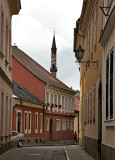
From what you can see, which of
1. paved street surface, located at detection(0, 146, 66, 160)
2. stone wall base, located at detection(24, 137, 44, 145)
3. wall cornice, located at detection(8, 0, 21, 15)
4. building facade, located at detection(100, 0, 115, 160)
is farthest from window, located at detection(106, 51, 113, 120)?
stone wall base, located at detection(24, 137, 44, 145)

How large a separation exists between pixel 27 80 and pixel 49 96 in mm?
4654

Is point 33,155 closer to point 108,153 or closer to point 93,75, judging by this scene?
point 93,75

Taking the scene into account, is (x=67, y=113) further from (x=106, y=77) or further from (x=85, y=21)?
(x=106, y=77)

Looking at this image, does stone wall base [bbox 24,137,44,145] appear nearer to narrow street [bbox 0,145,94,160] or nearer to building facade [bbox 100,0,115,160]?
narrow street [bbox 0,145,94,160]

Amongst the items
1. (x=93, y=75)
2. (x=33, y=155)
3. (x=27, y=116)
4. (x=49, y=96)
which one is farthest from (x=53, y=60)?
(x=93, y=75)

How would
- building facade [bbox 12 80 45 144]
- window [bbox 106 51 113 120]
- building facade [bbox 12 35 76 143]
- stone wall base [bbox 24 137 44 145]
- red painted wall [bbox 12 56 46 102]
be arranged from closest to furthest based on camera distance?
window [bbox 106 51 113 120]
building facade [bbox 12 80 45 144]
stone wall base [bbox 24 137 44 145]
red painted wall [bbox 12 56 46 102]
building facade [bbox 12 35 76 143]

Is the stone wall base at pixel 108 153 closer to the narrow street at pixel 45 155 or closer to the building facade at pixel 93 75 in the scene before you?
the building facade at pixel 93 75

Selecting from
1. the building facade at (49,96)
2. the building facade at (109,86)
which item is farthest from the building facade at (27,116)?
the building facade at (109,86)

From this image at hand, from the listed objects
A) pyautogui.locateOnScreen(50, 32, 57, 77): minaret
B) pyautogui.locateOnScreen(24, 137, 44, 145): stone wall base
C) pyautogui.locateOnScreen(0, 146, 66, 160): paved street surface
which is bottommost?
pyautogui.locateOnScreen(24, 137, 44, 145): stone wall base

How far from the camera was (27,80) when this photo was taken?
204ft

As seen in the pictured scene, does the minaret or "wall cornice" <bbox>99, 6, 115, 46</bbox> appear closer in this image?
"wall cornice" <bbox>99, 6, 115, 46</bbox>

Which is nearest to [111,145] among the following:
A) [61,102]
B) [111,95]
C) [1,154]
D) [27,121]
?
[111,95]

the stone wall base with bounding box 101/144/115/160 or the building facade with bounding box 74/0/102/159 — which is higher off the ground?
the building facade with bounding box 74/0/102/159

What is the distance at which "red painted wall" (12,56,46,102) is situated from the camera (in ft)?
201
